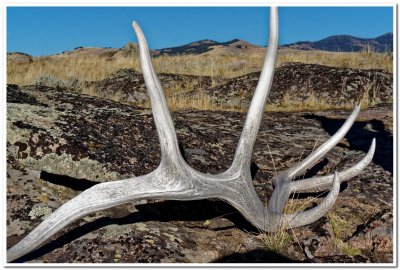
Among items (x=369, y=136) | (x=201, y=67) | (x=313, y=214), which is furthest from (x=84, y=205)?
(x=201, y=67)

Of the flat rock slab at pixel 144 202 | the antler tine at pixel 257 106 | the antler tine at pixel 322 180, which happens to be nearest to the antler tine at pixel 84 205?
the flat rock slab at pixel 144 202

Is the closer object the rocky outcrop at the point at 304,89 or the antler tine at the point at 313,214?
the antler tine at the point at 313,214

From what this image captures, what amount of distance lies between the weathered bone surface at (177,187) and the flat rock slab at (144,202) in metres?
0.15

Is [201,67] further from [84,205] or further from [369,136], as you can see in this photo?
[84,205]

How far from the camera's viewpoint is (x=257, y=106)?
2.70 m

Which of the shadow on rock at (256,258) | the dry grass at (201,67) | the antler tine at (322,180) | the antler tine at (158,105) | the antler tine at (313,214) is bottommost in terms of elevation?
the shadow on rock at (256,258)

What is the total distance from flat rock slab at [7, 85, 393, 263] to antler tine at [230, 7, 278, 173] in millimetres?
500

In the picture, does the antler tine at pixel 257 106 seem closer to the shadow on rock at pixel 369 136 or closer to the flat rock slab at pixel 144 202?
the flat rock slab at pixel 144 202

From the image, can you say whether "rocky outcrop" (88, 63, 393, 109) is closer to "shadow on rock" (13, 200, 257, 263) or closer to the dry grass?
the dry grass

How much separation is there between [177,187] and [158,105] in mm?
489

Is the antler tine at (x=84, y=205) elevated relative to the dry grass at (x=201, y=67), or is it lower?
lower

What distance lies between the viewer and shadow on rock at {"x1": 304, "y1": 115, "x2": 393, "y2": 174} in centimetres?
418

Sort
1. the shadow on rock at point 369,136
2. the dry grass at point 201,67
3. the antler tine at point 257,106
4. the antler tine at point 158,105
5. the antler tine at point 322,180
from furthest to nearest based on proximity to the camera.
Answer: the dry grass at point 201,67 < the shadow on rock at point 369,136 < the antler tine at point 322,180 < the antler tine at point 257,106 < the antler tine at point 158,105

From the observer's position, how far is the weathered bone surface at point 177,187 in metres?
2.27
